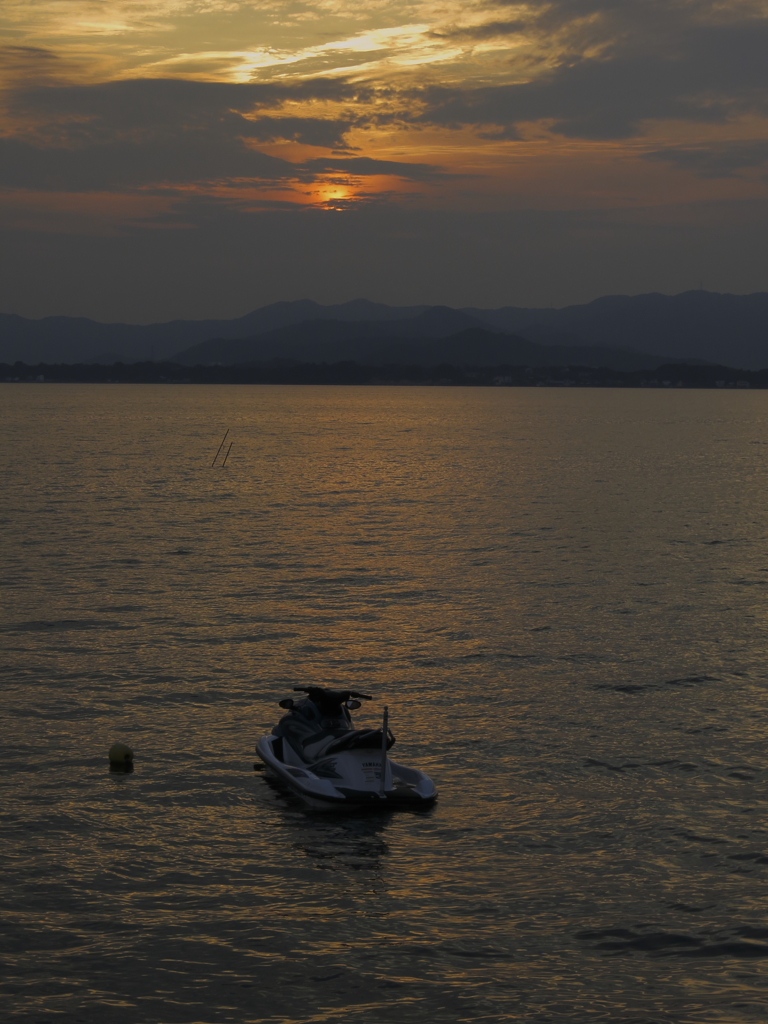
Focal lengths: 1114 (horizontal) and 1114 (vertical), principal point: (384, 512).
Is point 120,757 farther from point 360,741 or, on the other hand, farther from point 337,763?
point 360,741

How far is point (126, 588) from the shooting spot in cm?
4016

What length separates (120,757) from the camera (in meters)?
20.6

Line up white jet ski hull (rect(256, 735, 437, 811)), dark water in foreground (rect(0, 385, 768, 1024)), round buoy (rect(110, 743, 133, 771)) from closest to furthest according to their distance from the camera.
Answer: dark water in foreground (rect(0, 385, 768, 1024))
white jet ski hull (rect(256, 735, 437, 811))
round buoy (rect(110, 743, 133, 771))

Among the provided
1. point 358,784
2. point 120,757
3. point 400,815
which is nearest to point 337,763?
point 358,784

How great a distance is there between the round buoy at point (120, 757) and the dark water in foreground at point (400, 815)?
0.31 meters

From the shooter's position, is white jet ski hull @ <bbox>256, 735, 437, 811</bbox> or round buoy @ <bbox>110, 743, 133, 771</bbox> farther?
round buoy @ <bbox>110, 743, 133, 771</bbox>

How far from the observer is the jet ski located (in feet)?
61.3

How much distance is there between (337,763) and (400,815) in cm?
138

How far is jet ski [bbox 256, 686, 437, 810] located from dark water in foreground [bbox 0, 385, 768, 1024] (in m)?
0.45

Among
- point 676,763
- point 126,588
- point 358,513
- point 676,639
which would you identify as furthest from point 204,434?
point 676,763

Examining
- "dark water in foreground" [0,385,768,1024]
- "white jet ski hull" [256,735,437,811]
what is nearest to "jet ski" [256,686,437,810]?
"white jet ski hull" [256,735,437,811]

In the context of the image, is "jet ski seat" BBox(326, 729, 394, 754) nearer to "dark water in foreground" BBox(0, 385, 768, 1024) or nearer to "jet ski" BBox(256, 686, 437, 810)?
"jet ski" BBox(256, 686, 437, 810)

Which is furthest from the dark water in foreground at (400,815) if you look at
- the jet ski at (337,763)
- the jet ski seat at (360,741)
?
the jet ski seat at (360,741)

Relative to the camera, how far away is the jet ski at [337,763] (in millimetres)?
18672
